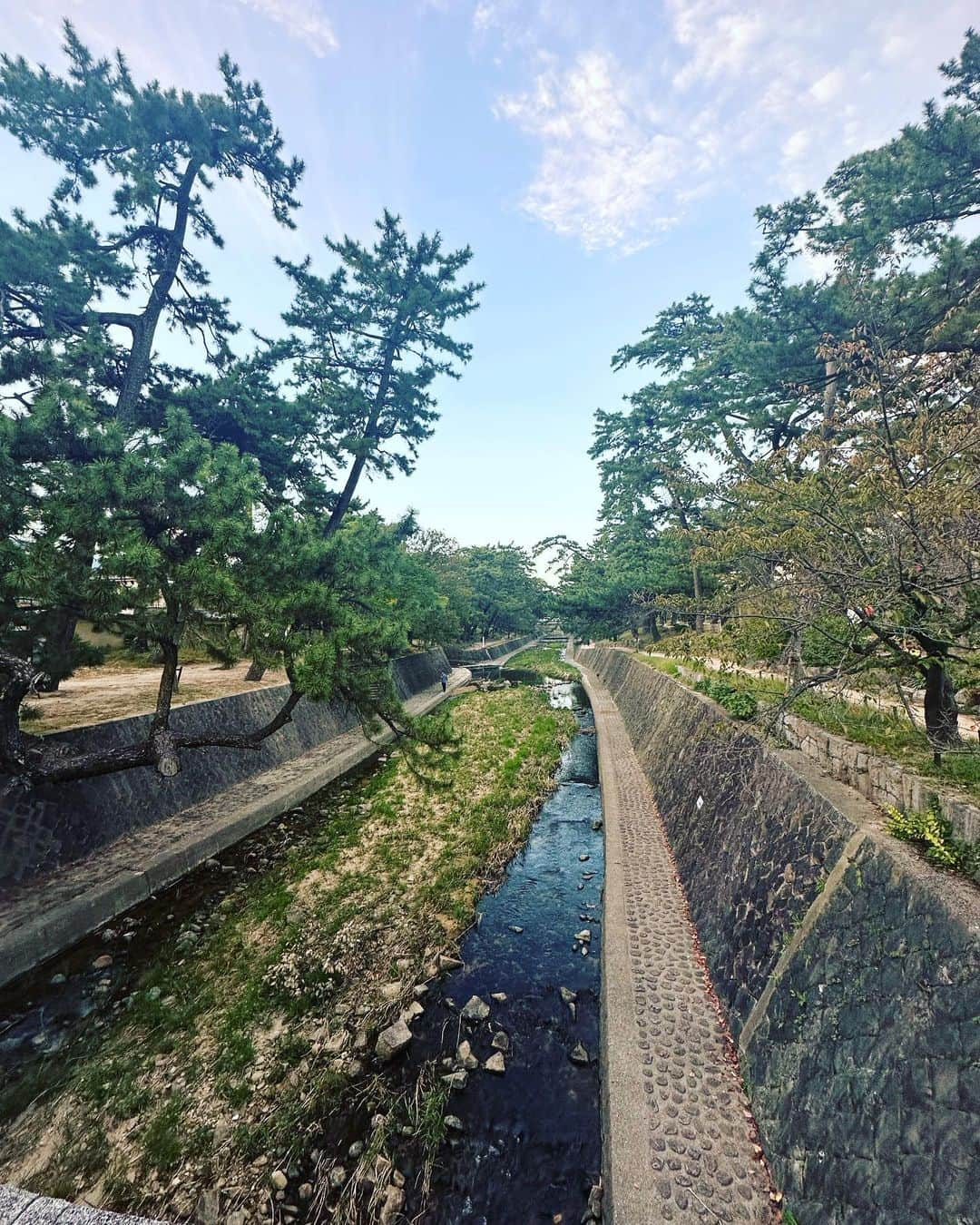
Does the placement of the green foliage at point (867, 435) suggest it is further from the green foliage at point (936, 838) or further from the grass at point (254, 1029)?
the grass at point (254, 1029)

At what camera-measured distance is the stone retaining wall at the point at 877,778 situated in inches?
152

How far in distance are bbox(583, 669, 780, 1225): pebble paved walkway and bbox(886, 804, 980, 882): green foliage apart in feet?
9.07

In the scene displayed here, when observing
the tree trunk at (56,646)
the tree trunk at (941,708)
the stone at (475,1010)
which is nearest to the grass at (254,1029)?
the stone at (475,1010)

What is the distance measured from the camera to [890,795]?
15.6 ft

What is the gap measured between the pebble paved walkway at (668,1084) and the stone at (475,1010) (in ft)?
4.98

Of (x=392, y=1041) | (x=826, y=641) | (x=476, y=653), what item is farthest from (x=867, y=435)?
(x=476, y=653)

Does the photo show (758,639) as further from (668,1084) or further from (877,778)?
(668,1084)

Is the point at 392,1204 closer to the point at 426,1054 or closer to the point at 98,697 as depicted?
the point at 426,1054

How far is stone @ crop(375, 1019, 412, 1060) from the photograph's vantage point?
518 centimetres

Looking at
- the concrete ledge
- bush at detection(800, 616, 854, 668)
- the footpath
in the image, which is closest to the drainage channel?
the concrete ledge

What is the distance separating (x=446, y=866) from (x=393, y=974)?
103 inches

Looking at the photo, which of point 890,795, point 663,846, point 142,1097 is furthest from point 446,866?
point 890,795

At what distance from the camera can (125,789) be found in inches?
350

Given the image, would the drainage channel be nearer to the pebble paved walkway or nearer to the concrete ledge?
the pebble paved walkway
